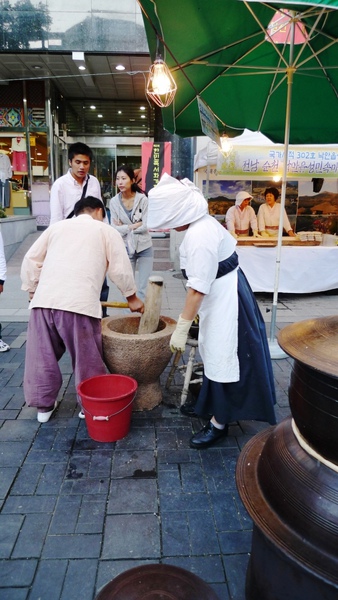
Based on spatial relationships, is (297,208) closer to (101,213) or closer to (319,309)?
(319,309)

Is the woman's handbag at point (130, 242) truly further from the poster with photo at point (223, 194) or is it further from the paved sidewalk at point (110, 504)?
the poster with photo at point (223, 194)

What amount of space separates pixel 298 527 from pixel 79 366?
2.05 meters

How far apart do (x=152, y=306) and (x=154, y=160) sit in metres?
8.07

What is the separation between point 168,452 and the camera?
2914mm

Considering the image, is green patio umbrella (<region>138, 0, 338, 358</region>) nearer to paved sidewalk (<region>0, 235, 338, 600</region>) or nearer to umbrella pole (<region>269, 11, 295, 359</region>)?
umbrella pole (<region>269, 11, 295, 359</region>)

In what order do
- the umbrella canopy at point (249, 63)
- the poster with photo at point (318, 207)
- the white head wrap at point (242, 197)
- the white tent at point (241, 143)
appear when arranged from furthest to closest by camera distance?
the poster with photo at point (318, 207), the white head wrap at point (242, 197), the white tent at point (241, 143), the umbrella canopy at point (249, 63)

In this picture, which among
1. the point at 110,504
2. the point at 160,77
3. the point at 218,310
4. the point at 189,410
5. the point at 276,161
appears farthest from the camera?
the point at 276,161

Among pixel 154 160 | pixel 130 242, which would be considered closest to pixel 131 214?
pixel 130 242

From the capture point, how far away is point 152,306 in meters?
3.48

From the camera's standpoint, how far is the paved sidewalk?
1970 millimetres

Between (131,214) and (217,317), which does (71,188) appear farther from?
(217,317)

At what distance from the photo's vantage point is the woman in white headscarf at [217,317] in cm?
261

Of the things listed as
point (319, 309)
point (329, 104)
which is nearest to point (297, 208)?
point (319, 309)

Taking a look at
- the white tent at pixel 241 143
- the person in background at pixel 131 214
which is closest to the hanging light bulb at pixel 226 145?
the white tent at pixel 241 143
